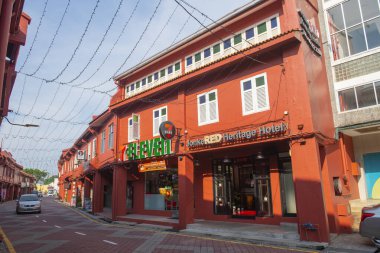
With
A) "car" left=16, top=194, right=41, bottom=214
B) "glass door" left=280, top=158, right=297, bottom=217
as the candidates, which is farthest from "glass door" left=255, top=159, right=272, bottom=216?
"car" left=16, top=194, right=41, bottom=214

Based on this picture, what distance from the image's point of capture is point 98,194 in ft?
81.0

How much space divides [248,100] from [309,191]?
15.6 ft

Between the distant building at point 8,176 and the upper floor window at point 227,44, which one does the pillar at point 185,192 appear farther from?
the distant building at point 8,176

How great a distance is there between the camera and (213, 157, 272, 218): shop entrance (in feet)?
46.8

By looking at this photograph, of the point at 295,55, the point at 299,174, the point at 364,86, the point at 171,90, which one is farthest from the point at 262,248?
A: the point at 171,90

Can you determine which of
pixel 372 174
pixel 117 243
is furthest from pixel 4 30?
pixel 372 174

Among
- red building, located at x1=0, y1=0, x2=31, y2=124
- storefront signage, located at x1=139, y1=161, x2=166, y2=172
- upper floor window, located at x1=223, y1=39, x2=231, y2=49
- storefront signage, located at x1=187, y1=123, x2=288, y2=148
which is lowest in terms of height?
storefront signage, located at x1=139, y1=161, x2=166, y2=172

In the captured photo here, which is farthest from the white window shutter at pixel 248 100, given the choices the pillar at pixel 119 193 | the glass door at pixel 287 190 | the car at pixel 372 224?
the pillar at pixel 119 193

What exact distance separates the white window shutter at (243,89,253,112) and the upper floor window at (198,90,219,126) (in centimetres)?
164

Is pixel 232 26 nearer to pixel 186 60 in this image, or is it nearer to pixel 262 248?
pixel 186 60

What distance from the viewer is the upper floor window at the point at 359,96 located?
42.7ft

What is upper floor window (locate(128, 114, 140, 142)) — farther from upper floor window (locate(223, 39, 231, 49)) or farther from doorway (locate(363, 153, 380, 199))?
doorway (locate(363, 153, 380, 199))

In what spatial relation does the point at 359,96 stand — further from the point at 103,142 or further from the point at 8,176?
the point at 8,176

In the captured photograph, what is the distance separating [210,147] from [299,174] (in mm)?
4407
